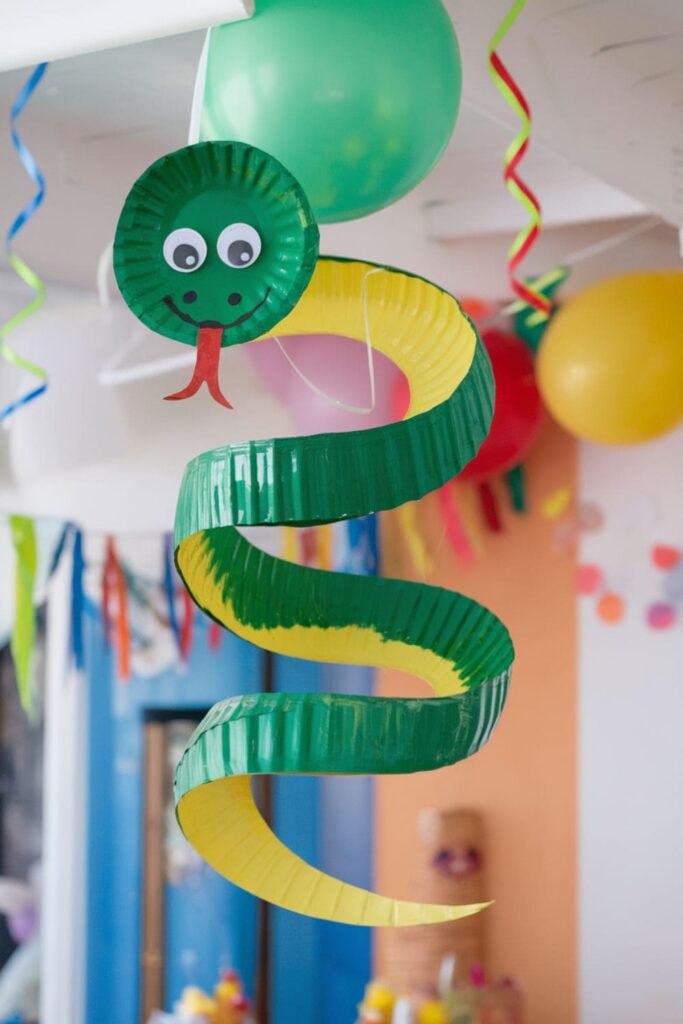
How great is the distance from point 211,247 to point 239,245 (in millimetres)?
26

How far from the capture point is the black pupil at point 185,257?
1.26 m

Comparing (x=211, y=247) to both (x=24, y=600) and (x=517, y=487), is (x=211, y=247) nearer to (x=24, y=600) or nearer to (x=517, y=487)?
(x=24, y=600)

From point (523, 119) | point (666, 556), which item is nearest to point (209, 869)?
point (666, 556)

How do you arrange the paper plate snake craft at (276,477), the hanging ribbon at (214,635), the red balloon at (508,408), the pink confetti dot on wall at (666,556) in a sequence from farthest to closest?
the hanging ribbon at (214,635)
the pink confetti dot on wall at (666,556)
the red balloon at (508,408)
the paper plate snake craft at (276,477)

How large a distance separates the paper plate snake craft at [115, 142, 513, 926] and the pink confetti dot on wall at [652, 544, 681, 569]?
107 inches

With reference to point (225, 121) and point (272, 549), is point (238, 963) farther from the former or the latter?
point (225, 121)

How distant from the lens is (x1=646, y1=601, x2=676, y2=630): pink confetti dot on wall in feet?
13.2

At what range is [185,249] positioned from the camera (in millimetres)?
1258

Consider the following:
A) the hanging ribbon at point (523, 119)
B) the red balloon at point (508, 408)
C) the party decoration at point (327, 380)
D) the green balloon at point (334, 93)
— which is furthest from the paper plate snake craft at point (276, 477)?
the red balloon at point (508, 408)

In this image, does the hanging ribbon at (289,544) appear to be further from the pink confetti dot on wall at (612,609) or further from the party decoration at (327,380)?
the pink confetti dot on wall at (612,609)

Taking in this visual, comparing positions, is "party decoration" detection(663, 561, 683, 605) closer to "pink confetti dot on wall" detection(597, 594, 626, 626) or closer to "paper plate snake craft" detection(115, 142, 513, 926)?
"pink confetti dot on wall" detection(597, 594, 626, 626)

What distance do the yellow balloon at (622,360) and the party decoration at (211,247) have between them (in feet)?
6.79

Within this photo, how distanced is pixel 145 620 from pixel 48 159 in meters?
1.64

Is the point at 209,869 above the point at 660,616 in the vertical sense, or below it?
below
